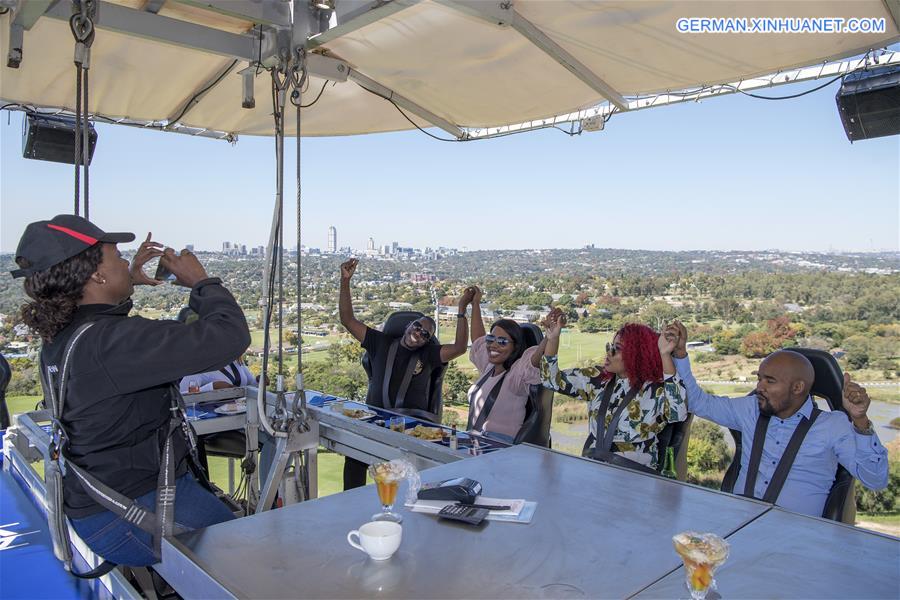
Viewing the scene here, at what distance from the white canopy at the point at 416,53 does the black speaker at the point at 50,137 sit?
266 millimetres

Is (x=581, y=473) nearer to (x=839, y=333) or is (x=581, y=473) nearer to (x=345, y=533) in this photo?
(x=345, y=533)

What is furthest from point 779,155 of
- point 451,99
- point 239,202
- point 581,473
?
point 581,473

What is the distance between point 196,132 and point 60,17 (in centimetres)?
205

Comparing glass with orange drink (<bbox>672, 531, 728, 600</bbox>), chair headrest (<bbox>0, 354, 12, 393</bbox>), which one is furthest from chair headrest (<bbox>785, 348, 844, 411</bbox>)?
chair headrest (<bbox>0, 354, 12, 393</bbox>)

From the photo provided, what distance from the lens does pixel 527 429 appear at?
3.62 m

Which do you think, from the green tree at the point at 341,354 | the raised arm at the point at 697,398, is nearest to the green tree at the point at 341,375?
the green tree at the point at 341,354

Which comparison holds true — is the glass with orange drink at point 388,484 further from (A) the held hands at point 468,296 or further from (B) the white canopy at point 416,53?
(A) the held hands at point 468,296

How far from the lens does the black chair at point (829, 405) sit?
8.09ft

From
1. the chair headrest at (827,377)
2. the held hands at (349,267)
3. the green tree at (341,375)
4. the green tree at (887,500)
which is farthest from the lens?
the green tree at (887,500)

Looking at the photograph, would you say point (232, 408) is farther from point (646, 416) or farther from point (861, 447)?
point (861, 447)

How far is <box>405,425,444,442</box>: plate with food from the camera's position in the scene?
2691 millimetres

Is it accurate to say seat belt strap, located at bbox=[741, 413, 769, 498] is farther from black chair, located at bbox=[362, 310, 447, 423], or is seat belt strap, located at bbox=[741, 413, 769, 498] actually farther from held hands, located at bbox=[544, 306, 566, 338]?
black chair, located at bbox=[362, 310, 447, 423]

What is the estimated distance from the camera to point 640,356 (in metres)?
3.03

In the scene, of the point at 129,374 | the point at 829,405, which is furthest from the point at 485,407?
the point at 129,374
